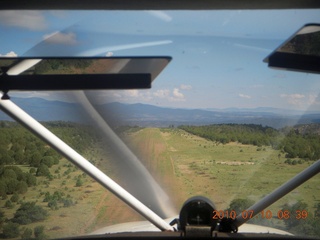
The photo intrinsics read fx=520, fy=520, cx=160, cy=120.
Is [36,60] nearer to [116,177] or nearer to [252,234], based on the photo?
[116,177]

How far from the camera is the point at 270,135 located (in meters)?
3.84

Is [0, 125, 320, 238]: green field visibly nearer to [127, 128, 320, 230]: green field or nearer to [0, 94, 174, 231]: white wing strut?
[127, 128, 320, 230]: green field

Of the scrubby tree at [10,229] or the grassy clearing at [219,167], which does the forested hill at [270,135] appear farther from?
the scrubby tree at [10,229]

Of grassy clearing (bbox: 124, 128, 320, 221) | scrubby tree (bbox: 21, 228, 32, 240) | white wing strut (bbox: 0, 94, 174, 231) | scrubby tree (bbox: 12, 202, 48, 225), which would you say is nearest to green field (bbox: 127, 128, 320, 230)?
grassy clearing (bbox: 124, 128, 320, 221)

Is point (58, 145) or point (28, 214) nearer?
point (58, 145)

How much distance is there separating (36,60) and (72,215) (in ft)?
3.93

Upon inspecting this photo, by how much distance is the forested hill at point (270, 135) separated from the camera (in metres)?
3.82

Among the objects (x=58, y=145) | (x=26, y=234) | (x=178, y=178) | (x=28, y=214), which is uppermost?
(x=58, y=145)

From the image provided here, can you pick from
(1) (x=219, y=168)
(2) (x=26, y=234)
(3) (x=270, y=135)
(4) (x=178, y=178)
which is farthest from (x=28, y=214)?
(3) (x=270, y=135)

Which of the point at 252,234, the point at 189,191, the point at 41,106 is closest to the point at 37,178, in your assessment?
the point at 41,106

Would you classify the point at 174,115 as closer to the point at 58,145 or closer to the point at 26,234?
the point at 58,145

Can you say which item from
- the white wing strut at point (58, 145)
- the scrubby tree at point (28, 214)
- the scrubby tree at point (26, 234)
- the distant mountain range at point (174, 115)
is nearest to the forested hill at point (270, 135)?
the distant mountain range at point (174, 115)

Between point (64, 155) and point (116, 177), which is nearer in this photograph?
point (64, 155)

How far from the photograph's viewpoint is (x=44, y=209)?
391 centimetres
